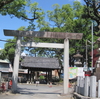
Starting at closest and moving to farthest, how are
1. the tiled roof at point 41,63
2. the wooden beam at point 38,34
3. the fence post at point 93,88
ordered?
the fence post at point 93,88 < the wooden beam at point 38,34 < the tiled roof at point 41,63

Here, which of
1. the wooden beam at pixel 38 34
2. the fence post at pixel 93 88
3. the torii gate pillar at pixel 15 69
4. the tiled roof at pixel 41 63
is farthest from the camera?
the tiled roof at pixel 41 63

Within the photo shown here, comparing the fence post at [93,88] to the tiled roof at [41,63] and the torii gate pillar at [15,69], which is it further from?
the tiled roof at [41,63]

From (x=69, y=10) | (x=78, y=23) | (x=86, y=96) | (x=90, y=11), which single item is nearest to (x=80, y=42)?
(x=78, y=23)

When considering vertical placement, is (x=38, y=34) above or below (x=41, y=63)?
above

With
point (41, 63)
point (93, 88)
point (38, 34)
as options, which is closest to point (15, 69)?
point (38, 34)

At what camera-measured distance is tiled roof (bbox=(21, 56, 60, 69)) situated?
33.0 m

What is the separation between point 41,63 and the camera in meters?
34.4

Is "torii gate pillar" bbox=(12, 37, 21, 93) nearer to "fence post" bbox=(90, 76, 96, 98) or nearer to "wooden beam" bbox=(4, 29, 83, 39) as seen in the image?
"wooden beam" bbox=(4, 29, 83, 39)

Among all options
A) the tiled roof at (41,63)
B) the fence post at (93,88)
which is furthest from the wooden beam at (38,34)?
the tiled roof at (41,63)

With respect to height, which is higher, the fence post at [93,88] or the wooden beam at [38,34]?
the wooden beam at [38,34]

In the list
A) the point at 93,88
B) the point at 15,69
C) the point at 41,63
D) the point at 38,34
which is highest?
the point at 38,34

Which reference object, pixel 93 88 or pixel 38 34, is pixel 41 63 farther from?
pixel 93 88

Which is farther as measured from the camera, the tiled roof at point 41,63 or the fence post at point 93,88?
the tiled roof at point 41,63

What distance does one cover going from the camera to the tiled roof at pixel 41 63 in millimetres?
32994
